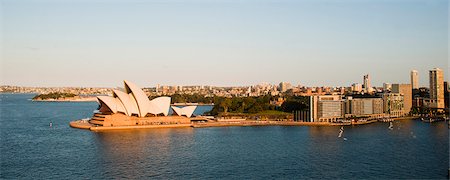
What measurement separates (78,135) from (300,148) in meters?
10.5

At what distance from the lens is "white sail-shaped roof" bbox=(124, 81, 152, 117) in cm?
2593

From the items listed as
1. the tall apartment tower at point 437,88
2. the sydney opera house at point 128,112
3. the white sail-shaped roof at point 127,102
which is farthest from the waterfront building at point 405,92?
the white sail-shaped roof at point 127,102

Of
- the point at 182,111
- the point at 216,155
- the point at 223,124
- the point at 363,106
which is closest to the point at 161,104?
the point at 182,111

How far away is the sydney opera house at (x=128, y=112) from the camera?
83.9 ft

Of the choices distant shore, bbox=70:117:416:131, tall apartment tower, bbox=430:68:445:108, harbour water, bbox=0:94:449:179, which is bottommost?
harbour water, bbox=0:94:449:179

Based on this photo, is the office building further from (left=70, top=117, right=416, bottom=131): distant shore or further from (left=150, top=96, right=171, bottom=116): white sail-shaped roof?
(left=150, top=96, right=171, bottom=116): white sail-shaped roof

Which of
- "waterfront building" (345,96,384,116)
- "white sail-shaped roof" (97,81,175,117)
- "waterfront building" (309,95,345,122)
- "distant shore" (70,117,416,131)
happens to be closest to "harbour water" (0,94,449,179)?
"distant shore" (70,117,416,131)

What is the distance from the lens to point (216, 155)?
53.4 ft

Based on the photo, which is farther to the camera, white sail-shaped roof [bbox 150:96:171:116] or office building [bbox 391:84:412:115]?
office building [bbox 391:84:412:115]

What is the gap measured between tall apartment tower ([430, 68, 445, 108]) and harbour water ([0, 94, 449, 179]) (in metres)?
22.7

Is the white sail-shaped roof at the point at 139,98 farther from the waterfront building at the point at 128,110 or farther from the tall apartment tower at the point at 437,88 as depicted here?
the tall apartment tower at the point at 437,88

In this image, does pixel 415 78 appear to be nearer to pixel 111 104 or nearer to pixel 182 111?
pixel 182 111

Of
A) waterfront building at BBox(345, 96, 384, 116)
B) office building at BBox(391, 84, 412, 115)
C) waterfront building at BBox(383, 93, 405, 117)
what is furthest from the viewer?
office building at BBox(391, 84, 412, 115)

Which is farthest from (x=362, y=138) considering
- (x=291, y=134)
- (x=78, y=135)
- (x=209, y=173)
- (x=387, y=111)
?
(x=387, y=111)
